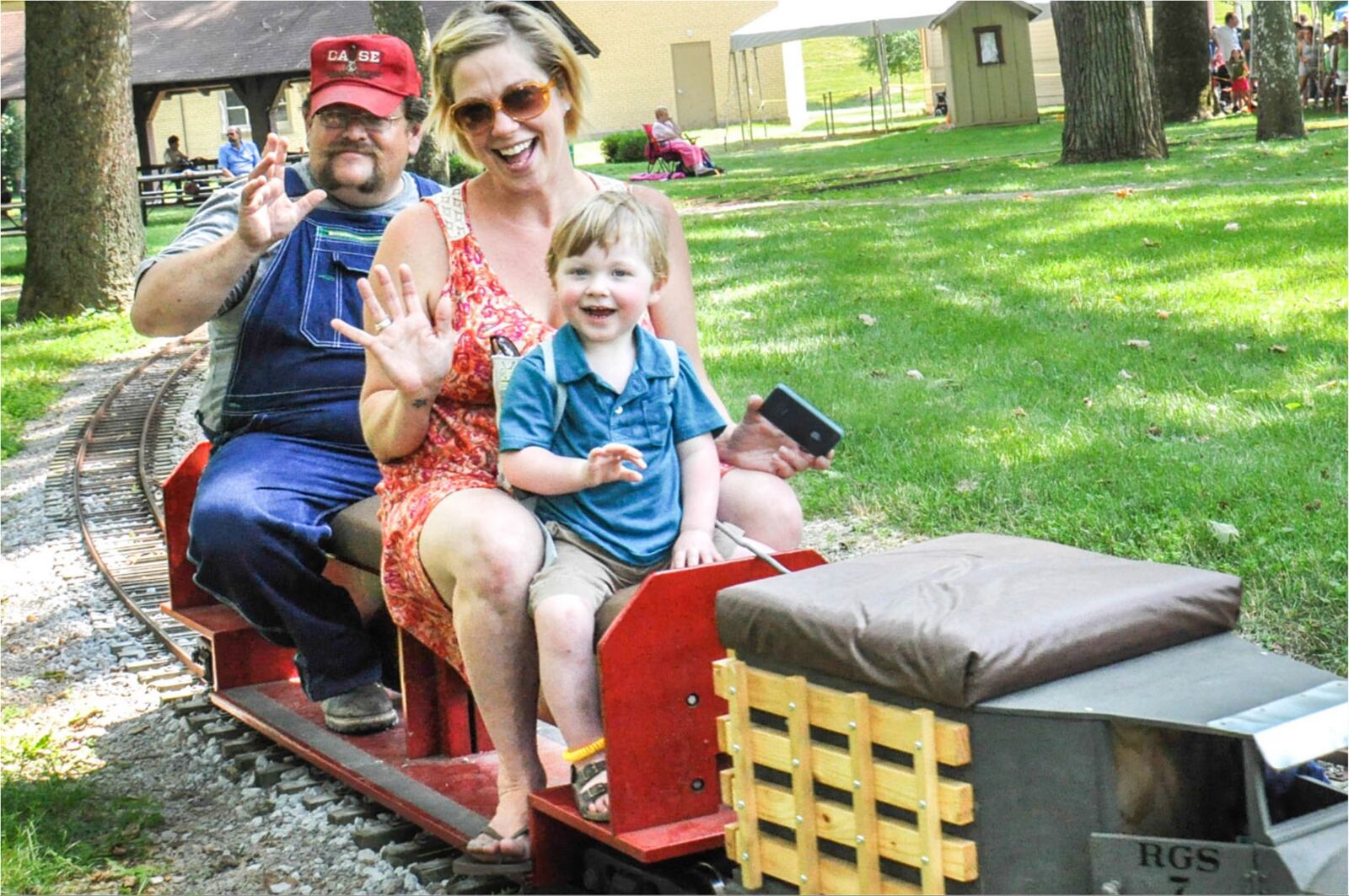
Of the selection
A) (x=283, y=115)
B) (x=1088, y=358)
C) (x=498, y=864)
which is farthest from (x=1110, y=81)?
(x=283, y=115)

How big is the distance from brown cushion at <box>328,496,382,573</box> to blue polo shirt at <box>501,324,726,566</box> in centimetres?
84

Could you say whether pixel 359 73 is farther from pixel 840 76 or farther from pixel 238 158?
pixel 840 76

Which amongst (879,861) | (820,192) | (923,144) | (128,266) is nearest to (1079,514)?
(879,861)

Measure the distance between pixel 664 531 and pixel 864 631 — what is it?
1.04 metres

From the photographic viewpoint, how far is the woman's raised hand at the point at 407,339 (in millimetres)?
3680

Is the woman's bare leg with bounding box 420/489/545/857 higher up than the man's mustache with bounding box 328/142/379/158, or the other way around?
the man's mustache with bounding box 328/142/379/158

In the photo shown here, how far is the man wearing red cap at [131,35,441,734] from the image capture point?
4523 mm

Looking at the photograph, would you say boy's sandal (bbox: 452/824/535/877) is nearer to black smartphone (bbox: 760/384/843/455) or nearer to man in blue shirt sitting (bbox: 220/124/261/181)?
black smartphone (bbox: 760/384/843/455)

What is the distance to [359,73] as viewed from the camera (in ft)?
15.6

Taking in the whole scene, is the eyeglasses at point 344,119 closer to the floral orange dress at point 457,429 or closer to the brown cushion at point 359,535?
the floral orange dress at point 457,429

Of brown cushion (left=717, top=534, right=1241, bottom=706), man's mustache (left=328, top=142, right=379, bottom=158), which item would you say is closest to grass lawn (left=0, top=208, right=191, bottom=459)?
man's mustache (left=328, top=142, right=379, bottom=158)

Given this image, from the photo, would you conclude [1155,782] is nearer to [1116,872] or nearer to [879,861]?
[1116,872]

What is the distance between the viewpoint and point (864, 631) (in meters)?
2.62

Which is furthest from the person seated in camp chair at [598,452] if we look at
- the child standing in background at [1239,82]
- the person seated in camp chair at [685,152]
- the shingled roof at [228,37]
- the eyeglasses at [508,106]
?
the shingled roof at [228,37]
